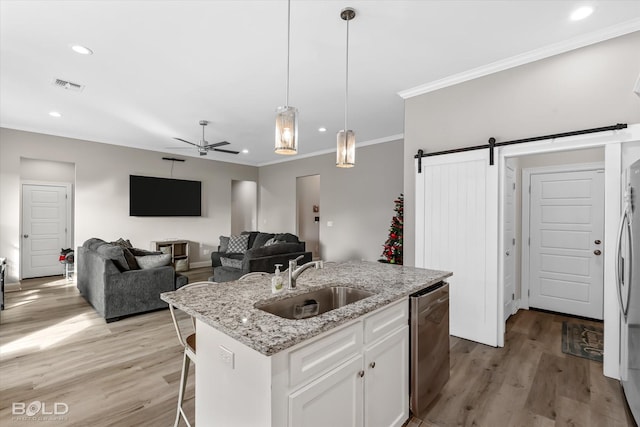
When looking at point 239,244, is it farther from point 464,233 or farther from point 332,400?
point 332,400

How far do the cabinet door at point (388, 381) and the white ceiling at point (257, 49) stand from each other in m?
2.32

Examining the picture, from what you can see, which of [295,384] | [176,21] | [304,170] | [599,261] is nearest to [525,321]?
[599,261]

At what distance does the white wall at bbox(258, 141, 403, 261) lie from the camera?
19.7ft

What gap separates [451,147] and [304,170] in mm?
4585

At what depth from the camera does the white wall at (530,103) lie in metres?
2.49

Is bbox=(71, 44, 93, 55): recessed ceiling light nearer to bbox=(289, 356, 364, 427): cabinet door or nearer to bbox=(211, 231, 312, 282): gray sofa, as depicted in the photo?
bbox=(211, 231, 312, 282): gray sofa

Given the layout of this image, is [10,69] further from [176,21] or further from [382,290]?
[382,290]

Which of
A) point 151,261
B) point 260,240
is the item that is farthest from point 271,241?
point 151,261

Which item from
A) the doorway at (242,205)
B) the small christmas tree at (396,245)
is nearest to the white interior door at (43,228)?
the doorway at (242,205)

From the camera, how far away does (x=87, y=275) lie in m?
4.38

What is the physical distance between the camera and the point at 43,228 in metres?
6.34

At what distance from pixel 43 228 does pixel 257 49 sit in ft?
21.4

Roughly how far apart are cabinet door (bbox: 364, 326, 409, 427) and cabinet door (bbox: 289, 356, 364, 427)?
0.09m

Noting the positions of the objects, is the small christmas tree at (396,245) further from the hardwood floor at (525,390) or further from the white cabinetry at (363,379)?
the white cabinetry at (363,379)
